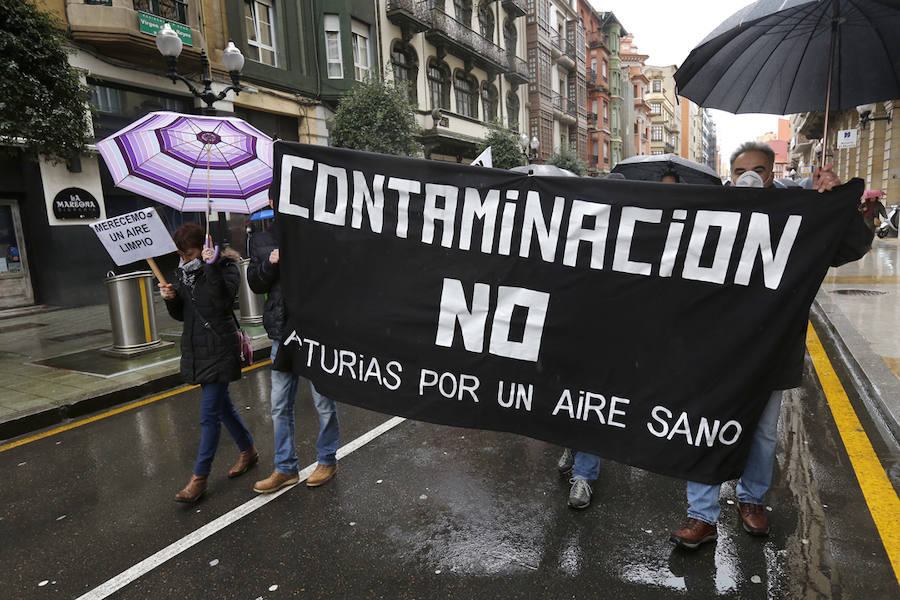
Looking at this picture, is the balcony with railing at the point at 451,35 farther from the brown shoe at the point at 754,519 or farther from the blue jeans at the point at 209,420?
the brown shoe at the point at 754,519

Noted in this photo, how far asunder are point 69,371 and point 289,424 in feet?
15.7

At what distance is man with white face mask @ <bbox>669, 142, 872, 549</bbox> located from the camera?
8.66 ft

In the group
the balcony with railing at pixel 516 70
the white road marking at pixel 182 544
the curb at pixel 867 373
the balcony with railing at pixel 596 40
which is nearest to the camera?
the white road marking at pixel 182 544

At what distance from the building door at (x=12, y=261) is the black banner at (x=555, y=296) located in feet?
40.4

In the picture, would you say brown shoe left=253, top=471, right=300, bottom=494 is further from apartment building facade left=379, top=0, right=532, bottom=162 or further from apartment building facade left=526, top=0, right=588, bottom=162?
apartment building facade left=526, top=0, right=588, bottom=162

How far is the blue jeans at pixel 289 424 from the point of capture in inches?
143

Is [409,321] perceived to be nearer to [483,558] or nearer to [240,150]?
[483,558]

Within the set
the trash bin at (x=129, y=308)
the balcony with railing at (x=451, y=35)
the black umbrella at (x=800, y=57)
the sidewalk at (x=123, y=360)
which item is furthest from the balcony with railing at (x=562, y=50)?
the black umbrella at (x=800, y=57)

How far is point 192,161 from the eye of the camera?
156 inches

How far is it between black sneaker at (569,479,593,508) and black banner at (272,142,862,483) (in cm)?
57

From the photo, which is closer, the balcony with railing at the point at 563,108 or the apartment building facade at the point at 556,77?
the apartment building facade at the point at 556,77

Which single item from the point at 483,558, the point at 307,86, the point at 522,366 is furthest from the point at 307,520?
the point at 307,86

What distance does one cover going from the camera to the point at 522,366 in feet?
9.80

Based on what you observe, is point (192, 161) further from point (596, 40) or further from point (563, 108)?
point (596, 40)
